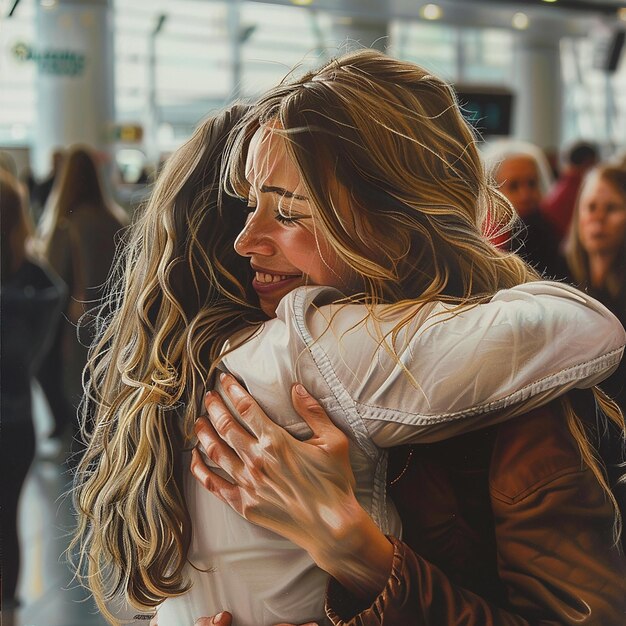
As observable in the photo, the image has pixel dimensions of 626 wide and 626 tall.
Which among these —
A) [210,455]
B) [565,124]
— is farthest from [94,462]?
[565,124]

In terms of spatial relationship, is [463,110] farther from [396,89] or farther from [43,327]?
[43,327]

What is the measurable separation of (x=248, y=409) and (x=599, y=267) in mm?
665

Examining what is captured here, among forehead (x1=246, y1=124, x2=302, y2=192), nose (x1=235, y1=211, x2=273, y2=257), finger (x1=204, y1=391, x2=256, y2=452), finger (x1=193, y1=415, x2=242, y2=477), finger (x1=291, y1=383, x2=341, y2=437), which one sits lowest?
finger (x1=193, y1=415, x2=242, y2=477)

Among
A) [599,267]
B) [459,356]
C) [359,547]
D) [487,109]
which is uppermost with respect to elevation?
[487,109]

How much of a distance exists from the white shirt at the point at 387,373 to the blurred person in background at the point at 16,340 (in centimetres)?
46

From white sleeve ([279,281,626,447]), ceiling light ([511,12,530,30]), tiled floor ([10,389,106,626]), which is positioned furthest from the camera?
tiled floor ([10,389,106,626])

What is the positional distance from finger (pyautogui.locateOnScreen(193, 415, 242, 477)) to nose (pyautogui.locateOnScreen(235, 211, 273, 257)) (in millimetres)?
315

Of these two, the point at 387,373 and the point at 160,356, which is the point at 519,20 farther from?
the point at 160,356

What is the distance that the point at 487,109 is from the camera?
5.20 feet

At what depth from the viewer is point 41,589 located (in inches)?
72.1

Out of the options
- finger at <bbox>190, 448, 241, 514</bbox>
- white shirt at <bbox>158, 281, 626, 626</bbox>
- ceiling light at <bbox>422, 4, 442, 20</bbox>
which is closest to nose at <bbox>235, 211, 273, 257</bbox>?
white shirt at <bbox>158, 281, 626, 626</bbox>

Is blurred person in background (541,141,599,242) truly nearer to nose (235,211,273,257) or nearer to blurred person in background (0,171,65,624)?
nose (235,211,273,257)

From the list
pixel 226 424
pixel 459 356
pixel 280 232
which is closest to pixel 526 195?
pixel 459 356

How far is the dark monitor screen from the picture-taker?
61.3 inches
